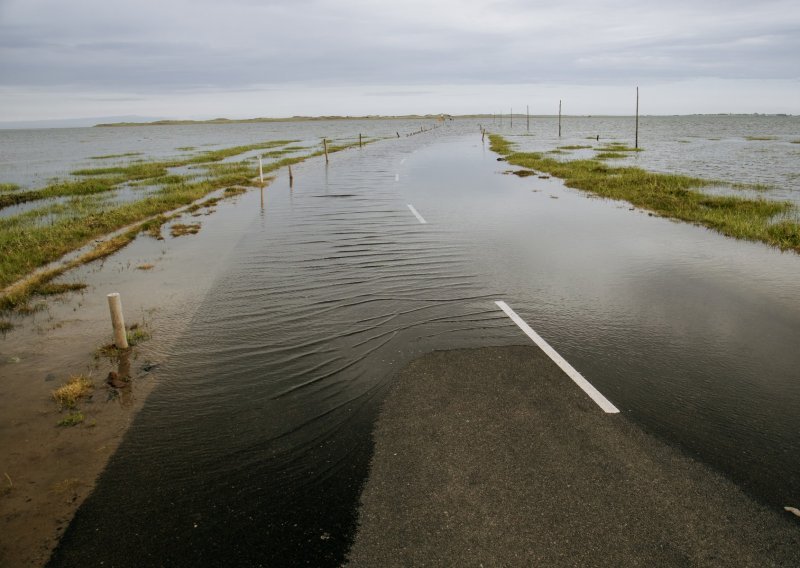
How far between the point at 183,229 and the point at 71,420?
13.0 meters

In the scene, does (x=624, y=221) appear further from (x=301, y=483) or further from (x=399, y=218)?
(x=301, y=483)

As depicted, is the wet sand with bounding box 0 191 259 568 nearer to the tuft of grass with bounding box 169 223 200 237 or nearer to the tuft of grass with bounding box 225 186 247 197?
the tuft of grass with bounding box 169 223 200 237

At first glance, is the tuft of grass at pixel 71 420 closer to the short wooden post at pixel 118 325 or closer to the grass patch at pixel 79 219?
the short wooden post at pixel 118 325

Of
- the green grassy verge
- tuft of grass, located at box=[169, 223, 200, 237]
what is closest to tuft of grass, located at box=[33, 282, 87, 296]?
the green grassy verge

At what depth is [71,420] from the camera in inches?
216

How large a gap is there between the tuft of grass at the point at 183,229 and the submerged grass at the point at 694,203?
16478mm

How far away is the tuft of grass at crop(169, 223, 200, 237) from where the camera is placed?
55.4ft

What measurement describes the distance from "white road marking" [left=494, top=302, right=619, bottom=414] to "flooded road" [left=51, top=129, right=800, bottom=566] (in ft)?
0.52

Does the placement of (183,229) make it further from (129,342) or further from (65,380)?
(65,380)

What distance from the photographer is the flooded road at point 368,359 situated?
4035 mm

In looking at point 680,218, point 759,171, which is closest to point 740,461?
point 680,218

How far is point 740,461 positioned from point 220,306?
7749mm

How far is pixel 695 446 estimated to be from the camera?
480cm

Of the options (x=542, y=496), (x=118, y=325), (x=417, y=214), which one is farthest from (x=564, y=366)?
(x=417, y=214)
